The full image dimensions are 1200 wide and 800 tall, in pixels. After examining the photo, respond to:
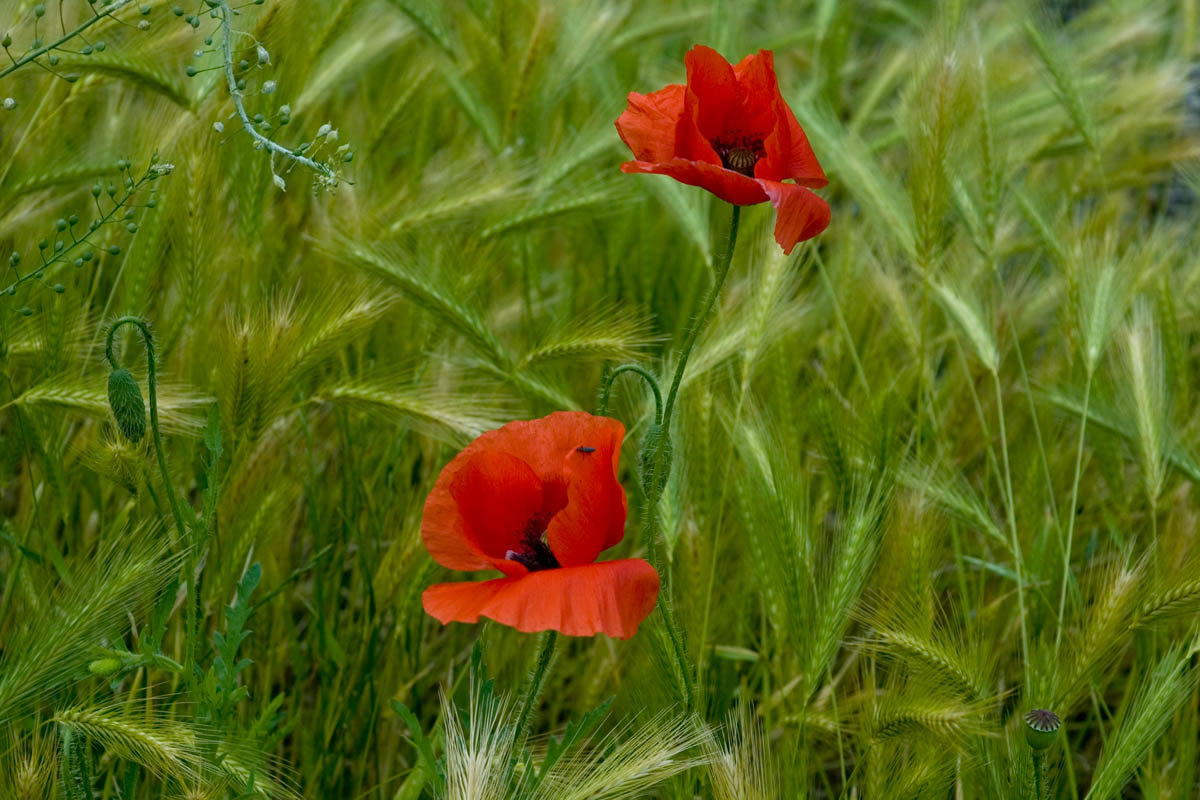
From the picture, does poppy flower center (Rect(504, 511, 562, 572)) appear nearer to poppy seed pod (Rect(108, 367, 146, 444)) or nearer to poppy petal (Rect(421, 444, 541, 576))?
poppy petal (Rect(421, 444, 541, 576))

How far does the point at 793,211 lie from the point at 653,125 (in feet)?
0.42

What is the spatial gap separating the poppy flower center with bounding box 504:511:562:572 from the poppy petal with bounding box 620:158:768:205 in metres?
0.26

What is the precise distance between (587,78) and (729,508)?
1.03 m

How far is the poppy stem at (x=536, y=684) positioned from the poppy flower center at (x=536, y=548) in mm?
52

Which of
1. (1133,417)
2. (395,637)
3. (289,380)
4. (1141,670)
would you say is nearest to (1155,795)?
(1141,670)

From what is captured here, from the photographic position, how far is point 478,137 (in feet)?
6.95

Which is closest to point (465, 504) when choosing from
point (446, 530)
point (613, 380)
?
point (446, 530)

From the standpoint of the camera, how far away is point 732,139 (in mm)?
987

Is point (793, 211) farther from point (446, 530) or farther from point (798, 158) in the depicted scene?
point (446, 530)

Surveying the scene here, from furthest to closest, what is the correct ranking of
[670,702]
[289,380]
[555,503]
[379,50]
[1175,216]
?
[1175,216] < [379,50] < [289,380] < [670,702] < [555,503]

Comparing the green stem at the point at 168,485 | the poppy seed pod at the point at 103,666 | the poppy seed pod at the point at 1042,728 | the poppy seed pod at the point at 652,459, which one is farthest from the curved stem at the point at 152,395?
the poppy seed pod at the point at 1042,728

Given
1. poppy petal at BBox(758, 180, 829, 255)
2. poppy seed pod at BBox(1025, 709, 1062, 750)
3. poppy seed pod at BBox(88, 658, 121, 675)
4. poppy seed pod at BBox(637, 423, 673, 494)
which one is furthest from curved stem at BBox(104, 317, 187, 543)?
poppy seed pod at BBox(1025, 709, 1062, 750)

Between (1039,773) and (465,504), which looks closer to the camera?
(465,504)

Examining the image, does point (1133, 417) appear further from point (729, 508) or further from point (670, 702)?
point (670, 702)
